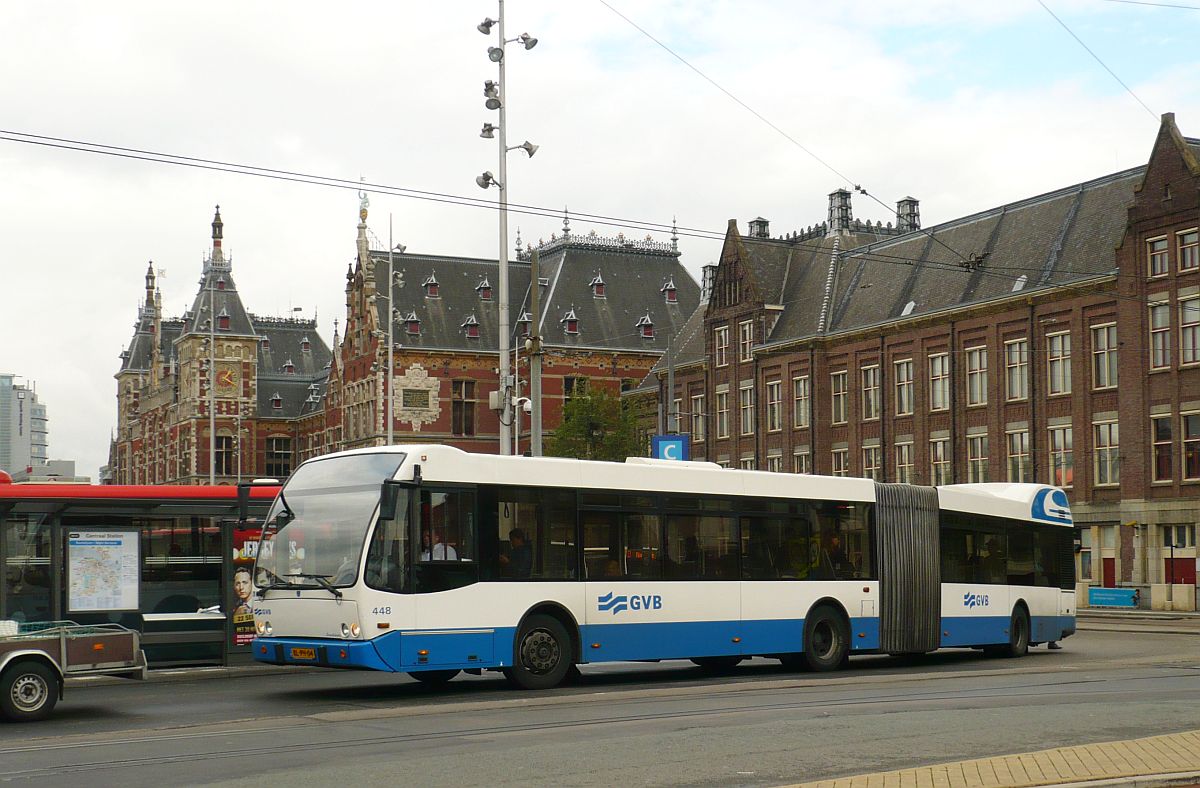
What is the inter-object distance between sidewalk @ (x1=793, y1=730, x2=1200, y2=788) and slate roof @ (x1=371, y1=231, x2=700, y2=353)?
7440 cm

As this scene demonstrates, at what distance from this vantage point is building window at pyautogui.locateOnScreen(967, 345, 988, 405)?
54.3 meters

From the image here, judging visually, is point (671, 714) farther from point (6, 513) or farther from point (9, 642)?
point (6, 513)

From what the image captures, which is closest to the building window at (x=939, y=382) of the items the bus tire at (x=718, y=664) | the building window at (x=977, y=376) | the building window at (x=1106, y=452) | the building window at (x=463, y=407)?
the building window at (x=977, y=376)

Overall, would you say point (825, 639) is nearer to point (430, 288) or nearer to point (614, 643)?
point (614, 643)

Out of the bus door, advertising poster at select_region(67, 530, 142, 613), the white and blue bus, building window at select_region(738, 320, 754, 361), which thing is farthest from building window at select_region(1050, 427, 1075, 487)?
advertising poster at select_region(67, 530, 142, 613)

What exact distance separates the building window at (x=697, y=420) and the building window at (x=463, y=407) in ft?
65.9

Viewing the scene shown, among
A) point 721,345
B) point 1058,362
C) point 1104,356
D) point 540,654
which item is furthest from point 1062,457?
point 540,654

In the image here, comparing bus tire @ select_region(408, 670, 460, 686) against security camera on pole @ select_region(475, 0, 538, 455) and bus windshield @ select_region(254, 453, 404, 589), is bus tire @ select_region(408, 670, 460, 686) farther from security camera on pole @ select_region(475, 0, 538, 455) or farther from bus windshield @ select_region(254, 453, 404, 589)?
security camera on pole @ select_region(475, 0, 538, 455)

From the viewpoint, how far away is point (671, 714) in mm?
15062

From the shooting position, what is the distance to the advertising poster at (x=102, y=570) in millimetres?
19828

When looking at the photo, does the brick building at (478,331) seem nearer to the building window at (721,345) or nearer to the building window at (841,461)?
the building window at (721,345)

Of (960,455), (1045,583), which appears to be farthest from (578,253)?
(1045,583)

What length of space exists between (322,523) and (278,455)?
103 metres

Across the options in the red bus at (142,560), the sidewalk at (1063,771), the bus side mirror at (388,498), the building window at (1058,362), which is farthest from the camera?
the building window at (1058,362)
